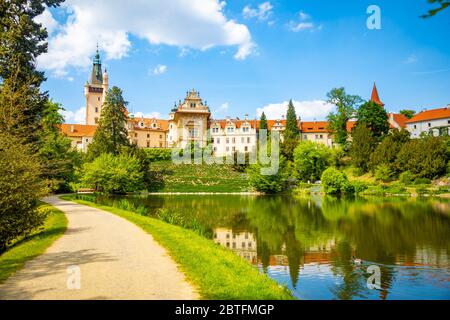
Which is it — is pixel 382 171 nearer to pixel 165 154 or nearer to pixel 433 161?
pixel 433 161

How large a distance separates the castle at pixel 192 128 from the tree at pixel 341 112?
20.1 ft

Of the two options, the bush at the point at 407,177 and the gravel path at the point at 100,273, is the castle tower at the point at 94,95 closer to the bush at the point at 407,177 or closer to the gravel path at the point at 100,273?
the bush at the point at 407,177

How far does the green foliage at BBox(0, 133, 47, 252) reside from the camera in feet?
32.1

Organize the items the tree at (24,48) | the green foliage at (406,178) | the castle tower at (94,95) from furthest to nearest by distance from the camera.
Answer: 1. the castle tower at (94,95)
2. the green foliage at (406,178)
3. the tree at (24,48)

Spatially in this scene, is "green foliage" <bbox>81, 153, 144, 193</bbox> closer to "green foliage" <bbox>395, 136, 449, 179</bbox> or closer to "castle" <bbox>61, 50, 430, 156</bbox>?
"castle" <bbox>61, 50, 430, 156</bbox>

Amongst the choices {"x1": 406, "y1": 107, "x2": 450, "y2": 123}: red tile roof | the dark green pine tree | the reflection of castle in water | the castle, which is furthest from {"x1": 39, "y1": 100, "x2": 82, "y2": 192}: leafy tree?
{"x1": 406, "y1": 107, "x2": 450, "y2": 123}: red tile roof

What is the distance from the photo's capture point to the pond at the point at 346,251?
9.12 m

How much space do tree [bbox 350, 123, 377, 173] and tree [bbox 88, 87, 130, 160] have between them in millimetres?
30626

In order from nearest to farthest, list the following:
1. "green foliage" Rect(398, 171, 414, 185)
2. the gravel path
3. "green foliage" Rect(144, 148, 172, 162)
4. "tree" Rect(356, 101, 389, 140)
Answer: the gravel path, "green foliage" Rect(398, 171, 414, 185), "tree" Rect(356, 101, 389, 140), "green foliage" Rect(144, 148, 172, 162)

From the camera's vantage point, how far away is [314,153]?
54.6m

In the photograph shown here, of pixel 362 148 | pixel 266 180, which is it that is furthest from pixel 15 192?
pixel 362 148

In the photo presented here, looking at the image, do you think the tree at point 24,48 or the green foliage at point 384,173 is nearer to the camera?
the tree at point 24,48

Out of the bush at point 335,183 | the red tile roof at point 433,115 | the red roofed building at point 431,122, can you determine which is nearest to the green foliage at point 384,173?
the bush at point 335,183
